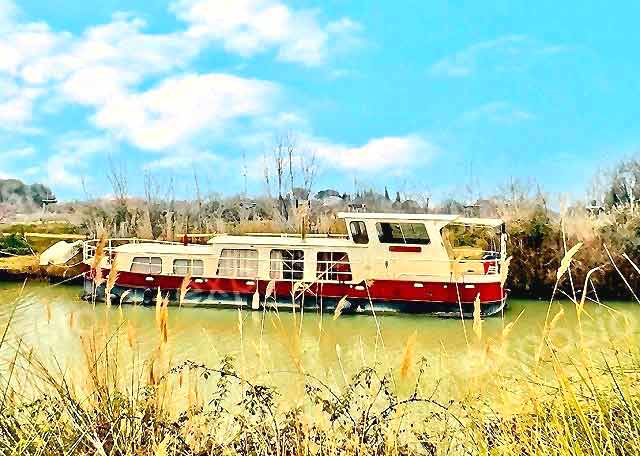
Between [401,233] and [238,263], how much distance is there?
2680mm

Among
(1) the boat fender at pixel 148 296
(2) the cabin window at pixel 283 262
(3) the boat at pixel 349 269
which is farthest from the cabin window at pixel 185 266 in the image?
(2) the cabin window at pixel 283 262

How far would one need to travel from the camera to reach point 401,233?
11.3 meters

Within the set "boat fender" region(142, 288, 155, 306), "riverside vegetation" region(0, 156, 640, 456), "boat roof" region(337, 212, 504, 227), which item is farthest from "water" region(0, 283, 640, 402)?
"boat roof" region(337, 212, 504, 227)

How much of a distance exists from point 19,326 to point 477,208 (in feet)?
40.9

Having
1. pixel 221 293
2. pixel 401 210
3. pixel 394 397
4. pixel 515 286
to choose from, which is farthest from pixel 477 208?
pixel 394 397

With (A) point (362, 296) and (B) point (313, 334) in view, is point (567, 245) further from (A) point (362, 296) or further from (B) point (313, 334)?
(B) point (313, 334)

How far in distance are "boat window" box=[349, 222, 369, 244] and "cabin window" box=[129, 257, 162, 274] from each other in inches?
128

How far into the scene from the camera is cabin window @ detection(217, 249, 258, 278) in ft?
37.3

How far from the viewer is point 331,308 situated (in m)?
11.0

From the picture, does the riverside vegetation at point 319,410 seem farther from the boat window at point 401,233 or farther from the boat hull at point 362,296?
the boat window at point 401,233

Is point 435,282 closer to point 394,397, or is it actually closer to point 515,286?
point 515,286

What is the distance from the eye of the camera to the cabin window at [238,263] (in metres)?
11.4

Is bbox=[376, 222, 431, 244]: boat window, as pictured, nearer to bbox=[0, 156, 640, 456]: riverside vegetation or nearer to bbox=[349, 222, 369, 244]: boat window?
bbox=[349, 222, 369, 244]: boat window

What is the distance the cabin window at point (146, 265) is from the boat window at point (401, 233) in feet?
12.1
